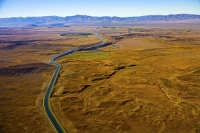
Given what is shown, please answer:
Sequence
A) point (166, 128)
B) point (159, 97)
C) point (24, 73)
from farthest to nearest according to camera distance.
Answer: point (24, 73) < point (159, 97) < point (166, 128)

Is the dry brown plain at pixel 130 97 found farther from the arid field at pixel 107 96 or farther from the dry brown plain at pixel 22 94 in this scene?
the dry brown plain at pixel 22 94

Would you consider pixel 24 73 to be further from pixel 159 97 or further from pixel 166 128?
pixel 166 128

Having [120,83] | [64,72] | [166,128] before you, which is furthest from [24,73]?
[166,128]

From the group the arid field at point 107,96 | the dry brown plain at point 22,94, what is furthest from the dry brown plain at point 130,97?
the dry brown plain at point 22,94

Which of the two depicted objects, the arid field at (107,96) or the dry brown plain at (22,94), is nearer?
the arid field at (107,96)

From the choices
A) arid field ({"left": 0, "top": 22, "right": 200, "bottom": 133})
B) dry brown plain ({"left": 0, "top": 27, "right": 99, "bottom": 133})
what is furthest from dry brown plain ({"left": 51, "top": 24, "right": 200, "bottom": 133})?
dry brown plain ({"left": 0, "top": 27, "right": 99, "bottom": 133})

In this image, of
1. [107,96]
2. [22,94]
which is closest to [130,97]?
[107,96]

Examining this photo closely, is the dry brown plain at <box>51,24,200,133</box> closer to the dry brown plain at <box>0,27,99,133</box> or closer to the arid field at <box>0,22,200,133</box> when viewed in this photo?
the arid field at <box>0,22,200,133</box>

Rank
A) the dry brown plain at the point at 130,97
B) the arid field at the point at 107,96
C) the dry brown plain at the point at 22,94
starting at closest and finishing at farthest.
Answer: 1. the dry brown plain at the point at 130,97
2. the arid field at the point at 107,96
3. the dry brown plain at the point at 22,94

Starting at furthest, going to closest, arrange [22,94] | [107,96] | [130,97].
→ [22,94]
[107,96]
[130,97]

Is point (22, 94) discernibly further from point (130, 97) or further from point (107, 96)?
point (130, 97)

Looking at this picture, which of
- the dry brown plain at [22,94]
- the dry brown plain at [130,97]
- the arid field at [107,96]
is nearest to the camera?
the dry brown plain at [130,97]
